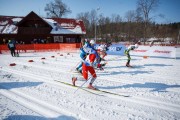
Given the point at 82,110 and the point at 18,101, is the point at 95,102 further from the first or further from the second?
the point at 18,101

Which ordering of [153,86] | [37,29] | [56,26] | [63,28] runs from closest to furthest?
[153,86]
[37,29]
[56,26]
[63,28]

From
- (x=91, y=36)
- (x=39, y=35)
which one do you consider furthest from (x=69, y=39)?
(x=91, y=36)

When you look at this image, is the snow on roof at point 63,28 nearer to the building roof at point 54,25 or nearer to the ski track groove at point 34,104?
the building roof at point 54,25

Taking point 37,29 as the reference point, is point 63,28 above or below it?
above

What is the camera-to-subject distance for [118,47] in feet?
62.6

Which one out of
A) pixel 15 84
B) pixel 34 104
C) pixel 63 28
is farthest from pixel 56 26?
pixel 34 104

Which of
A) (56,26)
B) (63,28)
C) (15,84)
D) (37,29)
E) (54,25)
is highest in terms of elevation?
(54,25)

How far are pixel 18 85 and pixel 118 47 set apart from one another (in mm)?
13478

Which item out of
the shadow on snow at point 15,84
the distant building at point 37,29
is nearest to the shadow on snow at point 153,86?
the shadow on snow at point 15,84

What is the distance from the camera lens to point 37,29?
37.5 m

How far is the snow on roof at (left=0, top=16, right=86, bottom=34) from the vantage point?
116ft

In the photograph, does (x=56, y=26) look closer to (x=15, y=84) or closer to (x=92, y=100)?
(x=15, y=84)

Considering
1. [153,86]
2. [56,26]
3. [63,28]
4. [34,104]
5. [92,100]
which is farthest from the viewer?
[63,28]

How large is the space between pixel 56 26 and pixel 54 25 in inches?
22.1
